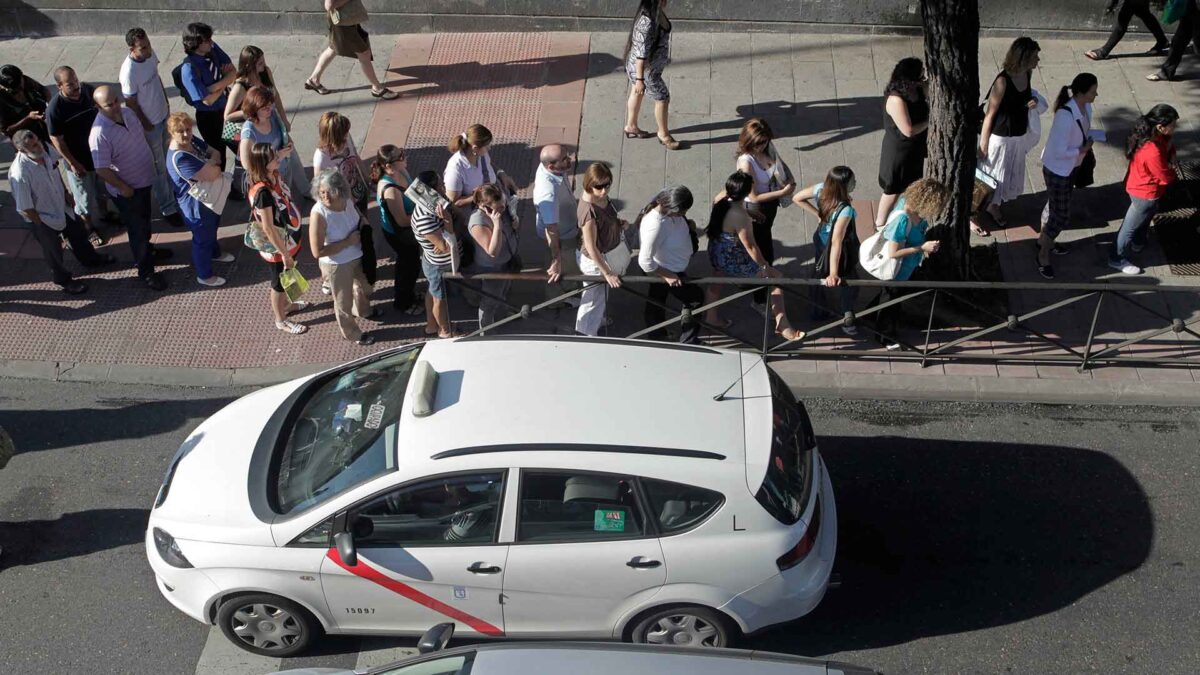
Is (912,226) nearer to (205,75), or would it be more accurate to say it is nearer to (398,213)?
(398,213)

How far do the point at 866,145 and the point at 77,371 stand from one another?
25.4ft

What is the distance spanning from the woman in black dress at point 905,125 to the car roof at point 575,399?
3.67 m

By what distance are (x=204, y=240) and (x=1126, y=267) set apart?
8015 mm

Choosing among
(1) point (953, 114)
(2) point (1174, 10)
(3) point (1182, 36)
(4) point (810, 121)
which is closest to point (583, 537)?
(1) point (953, 114)

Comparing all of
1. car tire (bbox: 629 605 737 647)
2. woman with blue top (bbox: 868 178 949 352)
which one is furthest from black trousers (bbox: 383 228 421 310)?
car tire (bbox: 629 605 737 647)

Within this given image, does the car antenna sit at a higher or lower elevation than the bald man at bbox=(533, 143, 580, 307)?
lower

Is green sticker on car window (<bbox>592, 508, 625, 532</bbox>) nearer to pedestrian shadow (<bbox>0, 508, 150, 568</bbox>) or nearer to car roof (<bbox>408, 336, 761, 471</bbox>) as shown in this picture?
car roof (<bbox>408, 336, 761, 471</bbox>)

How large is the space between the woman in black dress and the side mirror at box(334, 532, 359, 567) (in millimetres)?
5865

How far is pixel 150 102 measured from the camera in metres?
10.8

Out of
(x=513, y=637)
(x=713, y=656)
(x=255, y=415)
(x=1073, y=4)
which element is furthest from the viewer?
(x=1073, y=4)

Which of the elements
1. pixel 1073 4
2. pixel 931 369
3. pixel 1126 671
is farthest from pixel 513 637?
pixel 1073 4

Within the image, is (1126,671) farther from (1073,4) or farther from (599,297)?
(1073,4)

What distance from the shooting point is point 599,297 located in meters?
9.05

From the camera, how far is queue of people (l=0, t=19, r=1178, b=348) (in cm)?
888
